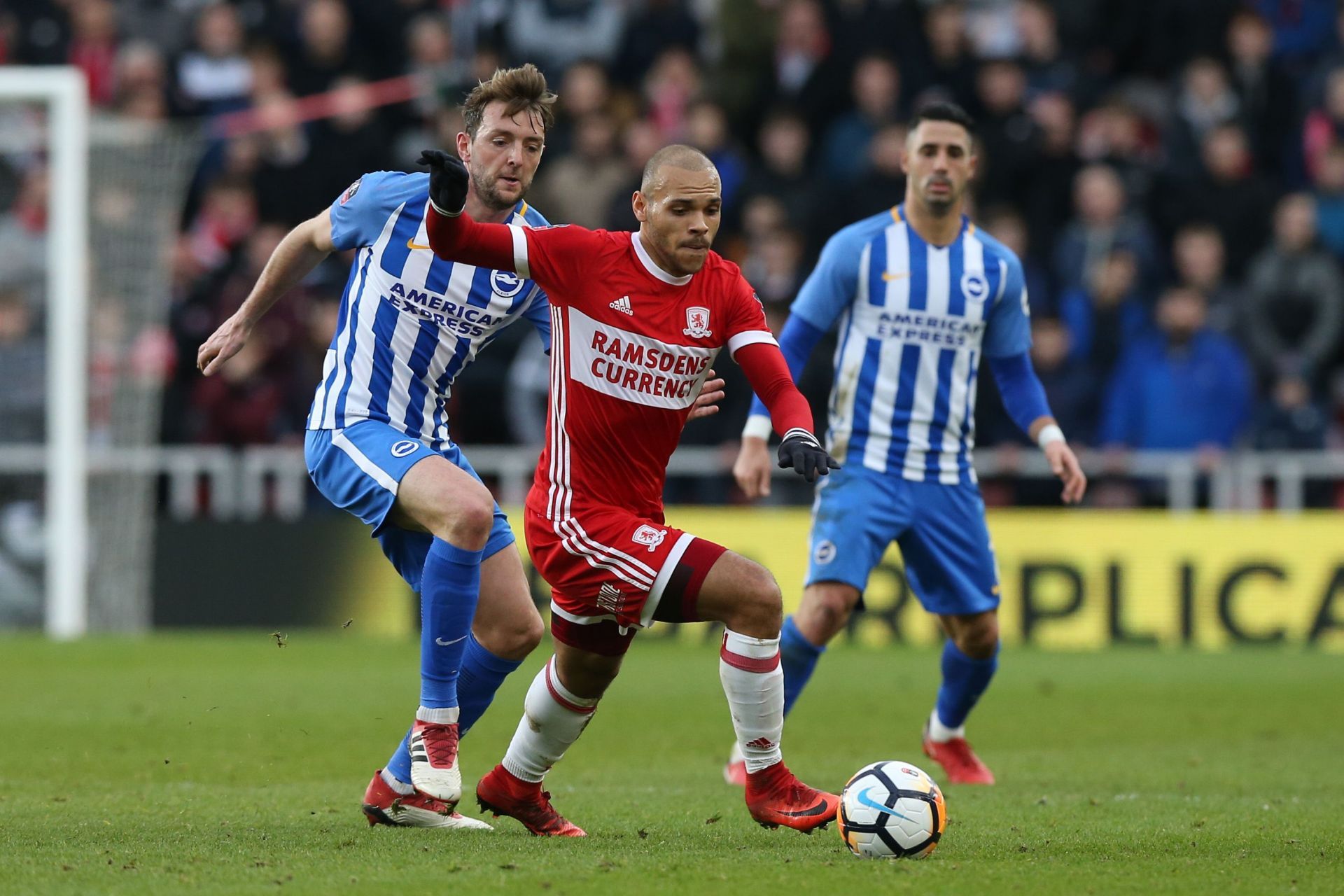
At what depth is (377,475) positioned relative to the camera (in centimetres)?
636

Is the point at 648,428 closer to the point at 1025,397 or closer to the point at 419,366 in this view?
the point at 419,366

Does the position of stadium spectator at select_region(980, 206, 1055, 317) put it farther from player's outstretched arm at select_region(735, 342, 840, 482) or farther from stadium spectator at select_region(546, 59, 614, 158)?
player's outstretched arm at select_region(735, 342, 840, 482)

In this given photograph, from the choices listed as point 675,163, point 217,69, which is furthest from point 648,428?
point 217,69

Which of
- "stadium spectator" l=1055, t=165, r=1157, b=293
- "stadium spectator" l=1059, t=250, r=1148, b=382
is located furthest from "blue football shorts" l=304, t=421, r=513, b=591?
"stadium spectator" l=1055, t=165, r=1157, b=293

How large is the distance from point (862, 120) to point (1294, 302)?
3862mm

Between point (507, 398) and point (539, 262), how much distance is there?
370 inches

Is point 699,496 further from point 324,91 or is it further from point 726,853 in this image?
point 726,853

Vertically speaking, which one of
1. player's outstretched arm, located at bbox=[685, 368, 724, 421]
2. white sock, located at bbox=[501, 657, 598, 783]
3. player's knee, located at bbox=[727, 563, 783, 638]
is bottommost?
white sock, located at bbox=[501, 657, 598, 783]

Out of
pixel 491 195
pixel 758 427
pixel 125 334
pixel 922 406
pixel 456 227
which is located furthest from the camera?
pixel 125 334

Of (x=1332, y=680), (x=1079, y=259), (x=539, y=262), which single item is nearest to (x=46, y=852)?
(x=539, y=262)

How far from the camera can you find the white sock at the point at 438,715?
6.29 meters

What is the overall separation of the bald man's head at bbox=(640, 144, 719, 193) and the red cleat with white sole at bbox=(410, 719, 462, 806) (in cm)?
187

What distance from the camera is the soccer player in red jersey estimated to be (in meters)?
5.90

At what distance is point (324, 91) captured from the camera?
1702cm
